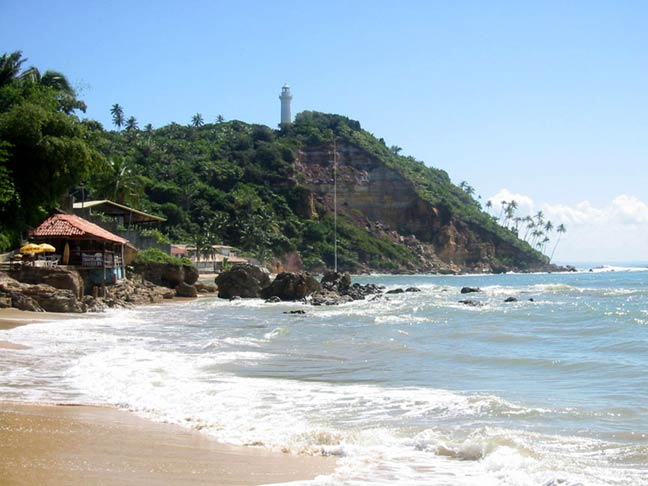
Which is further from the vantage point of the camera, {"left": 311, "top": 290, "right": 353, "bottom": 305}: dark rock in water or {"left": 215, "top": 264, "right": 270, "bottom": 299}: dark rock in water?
{"left": 215, "top": 264, "right": 270, "bottom": 299}: dark rock in water

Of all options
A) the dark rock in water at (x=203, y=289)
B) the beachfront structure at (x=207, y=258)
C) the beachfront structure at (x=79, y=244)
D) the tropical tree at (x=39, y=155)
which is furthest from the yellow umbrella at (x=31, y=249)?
the beachfront structure at (x=207, y=258)

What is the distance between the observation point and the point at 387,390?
12.4 meters

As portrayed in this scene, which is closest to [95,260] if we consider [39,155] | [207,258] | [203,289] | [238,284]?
[39,155]

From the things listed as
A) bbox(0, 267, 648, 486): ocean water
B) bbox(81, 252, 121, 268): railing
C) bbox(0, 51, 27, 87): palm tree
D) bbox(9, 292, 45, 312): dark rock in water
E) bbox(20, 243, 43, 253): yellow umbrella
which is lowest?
bbox(0, 267, 648, 486): ocean water

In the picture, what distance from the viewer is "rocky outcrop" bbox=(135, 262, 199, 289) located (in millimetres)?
42188

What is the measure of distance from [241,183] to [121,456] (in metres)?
107

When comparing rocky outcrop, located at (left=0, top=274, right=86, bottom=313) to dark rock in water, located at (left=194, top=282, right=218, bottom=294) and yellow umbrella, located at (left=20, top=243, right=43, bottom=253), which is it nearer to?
yellow umbrella, located at (left=20, top=243, right=43, bottom=253)

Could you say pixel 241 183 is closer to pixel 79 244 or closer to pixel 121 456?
pixel 79 244

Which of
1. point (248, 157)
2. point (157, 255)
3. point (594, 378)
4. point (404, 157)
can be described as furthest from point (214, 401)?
point (404, 157)

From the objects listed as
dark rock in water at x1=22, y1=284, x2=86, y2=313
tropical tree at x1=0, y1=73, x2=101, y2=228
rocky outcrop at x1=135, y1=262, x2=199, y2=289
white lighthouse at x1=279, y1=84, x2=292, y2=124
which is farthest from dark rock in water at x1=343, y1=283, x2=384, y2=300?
white lighthouse at x1=279, y1=84, x2=292, y2=124

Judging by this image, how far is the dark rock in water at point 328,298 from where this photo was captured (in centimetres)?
3916

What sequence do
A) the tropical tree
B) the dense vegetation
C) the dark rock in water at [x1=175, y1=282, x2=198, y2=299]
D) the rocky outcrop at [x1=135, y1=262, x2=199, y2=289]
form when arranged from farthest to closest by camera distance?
the dense vegetation → the dark rock in water at [x1=175, y1=282, x2=198, y2=299] → the rocky outcrop at [x1=135, y1=262, x2=199, y2=289] → the tropical tree

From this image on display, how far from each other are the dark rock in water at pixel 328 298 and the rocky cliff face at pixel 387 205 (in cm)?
7919

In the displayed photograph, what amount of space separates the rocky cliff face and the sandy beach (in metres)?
113
